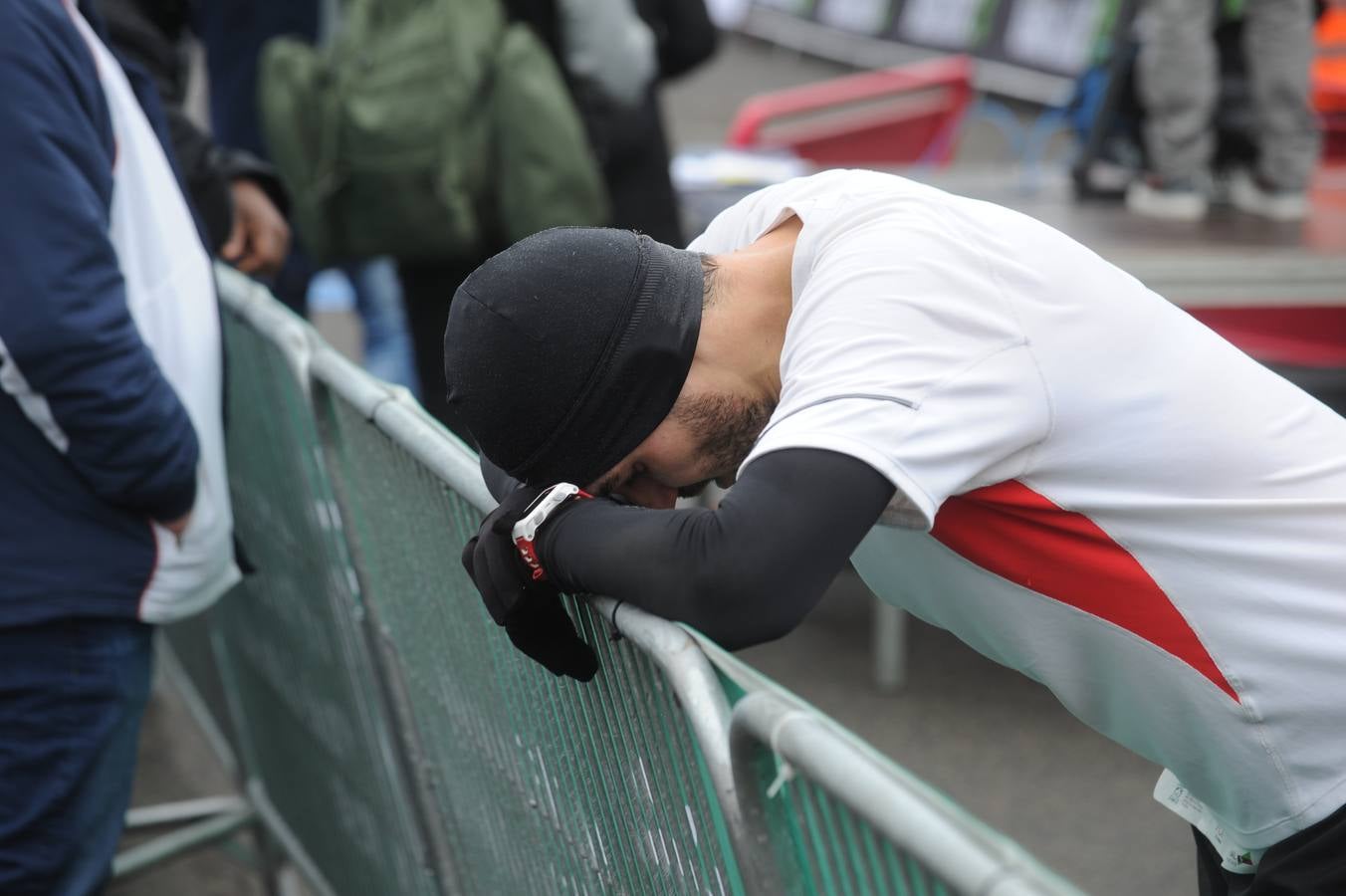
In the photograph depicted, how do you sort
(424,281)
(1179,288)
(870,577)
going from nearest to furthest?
(870,577) → (424,281) → (1179,288)

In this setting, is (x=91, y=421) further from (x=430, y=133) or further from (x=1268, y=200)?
(x=1268, y=200)

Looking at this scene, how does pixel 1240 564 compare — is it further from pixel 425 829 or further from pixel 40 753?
pixel 40 753

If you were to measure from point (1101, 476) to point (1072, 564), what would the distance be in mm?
102

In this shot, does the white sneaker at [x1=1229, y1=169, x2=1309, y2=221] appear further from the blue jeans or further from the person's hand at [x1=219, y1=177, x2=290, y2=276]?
the blue jeans

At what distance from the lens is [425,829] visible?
7.48ft

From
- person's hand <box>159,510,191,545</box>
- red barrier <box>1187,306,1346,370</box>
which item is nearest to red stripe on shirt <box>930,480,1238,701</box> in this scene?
person's hand <box>159,510,191,545</box>

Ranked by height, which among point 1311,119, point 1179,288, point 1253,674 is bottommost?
point 1179,288

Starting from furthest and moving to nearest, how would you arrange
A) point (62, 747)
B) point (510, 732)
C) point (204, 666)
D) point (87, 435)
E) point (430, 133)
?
point (204, 666) → point (430, 133) → point (62, 747) → point (87, 435) → point (510, 732)

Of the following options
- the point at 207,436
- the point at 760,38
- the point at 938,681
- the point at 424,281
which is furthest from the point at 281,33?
the point at 760,38

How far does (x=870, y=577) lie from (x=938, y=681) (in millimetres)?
2371

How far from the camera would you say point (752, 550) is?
4.24 feet

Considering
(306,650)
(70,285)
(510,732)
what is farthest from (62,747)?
(510,732)

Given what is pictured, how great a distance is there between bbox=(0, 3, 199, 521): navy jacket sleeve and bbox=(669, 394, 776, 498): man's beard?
0.89m

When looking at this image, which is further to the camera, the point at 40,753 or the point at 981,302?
the point at 40,753
